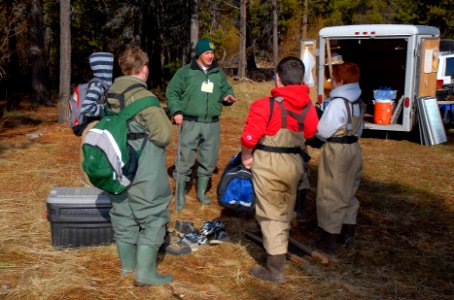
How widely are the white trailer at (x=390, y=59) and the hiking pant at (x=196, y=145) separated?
5371 mm

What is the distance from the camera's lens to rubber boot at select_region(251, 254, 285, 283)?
155 inches

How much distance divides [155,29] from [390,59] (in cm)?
1585

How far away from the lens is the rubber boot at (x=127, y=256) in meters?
3.79

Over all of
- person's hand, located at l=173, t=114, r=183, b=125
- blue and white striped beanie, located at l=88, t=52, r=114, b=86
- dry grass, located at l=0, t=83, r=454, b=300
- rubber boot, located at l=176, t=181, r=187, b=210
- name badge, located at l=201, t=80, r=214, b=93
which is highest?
blue and white striped beanie, located at l=88, t=52, r=114, b=86

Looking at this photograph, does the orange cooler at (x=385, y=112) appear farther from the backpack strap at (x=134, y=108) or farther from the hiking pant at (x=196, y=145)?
the backpack strap at (x=134, y=108)

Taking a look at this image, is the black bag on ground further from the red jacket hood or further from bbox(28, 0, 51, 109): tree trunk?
bbox(28, 0, 51, 109): tree trunk

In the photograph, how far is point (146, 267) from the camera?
374cm

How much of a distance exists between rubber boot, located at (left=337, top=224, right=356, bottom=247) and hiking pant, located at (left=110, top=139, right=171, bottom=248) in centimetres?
196

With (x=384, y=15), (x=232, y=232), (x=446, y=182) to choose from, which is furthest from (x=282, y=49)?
(x=232, y=232)

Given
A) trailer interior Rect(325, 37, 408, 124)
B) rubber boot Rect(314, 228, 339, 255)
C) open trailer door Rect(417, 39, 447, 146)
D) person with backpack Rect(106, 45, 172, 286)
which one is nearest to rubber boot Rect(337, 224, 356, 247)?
rubber boot Rect(314, 228, 339, 255)

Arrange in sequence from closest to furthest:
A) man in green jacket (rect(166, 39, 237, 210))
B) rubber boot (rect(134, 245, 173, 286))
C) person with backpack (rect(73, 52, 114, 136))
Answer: rubber boot (rect(134, 245, 173, 286))
person with backpack (rect(73, 52, 114, 136))
man in green jacket (rect(166, 39, 237, 210))

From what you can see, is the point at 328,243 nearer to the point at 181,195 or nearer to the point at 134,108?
the point at 181,195

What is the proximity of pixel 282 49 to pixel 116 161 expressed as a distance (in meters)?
25.9

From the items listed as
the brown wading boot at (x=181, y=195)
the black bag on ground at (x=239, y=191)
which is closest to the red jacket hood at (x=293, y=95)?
the black bag on ground at (x=239, y=191)
